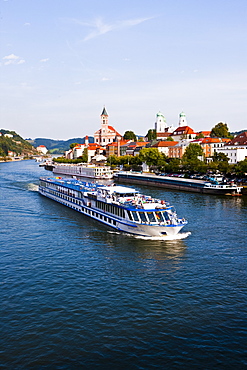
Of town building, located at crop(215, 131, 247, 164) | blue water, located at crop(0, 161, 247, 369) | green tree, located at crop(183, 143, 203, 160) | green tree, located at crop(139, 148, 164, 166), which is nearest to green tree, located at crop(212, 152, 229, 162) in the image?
town building, located at crop(215, 131, 247, 164)

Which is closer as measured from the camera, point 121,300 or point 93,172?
point 121,300

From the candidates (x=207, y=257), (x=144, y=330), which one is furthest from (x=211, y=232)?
(x=144, y=330)

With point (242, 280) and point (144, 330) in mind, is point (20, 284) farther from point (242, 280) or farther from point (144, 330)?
point (242, 280)

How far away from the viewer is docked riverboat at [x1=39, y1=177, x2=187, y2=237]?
135ft

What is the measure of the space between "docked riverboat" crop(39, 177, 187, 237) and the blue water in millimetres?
1485

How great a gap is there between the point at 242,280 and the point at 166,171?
345ft

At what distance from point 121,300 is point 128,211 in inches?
735

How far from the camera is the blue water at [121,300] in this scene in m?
19.8

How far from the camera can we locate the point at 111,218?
48.2m

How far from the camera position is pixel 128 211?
43906mm

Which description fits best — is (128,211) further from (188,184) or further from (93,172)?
(93,172)

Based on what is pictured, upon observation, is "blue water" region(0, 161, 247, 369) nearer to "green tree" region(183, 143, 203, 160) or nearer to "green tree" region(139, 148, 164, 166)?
"green tree" region(183, 143, 203, 160)

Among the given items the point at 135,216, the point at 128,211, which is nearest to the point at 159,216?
the point at 135,216

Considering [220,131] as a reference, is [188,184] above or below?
below
